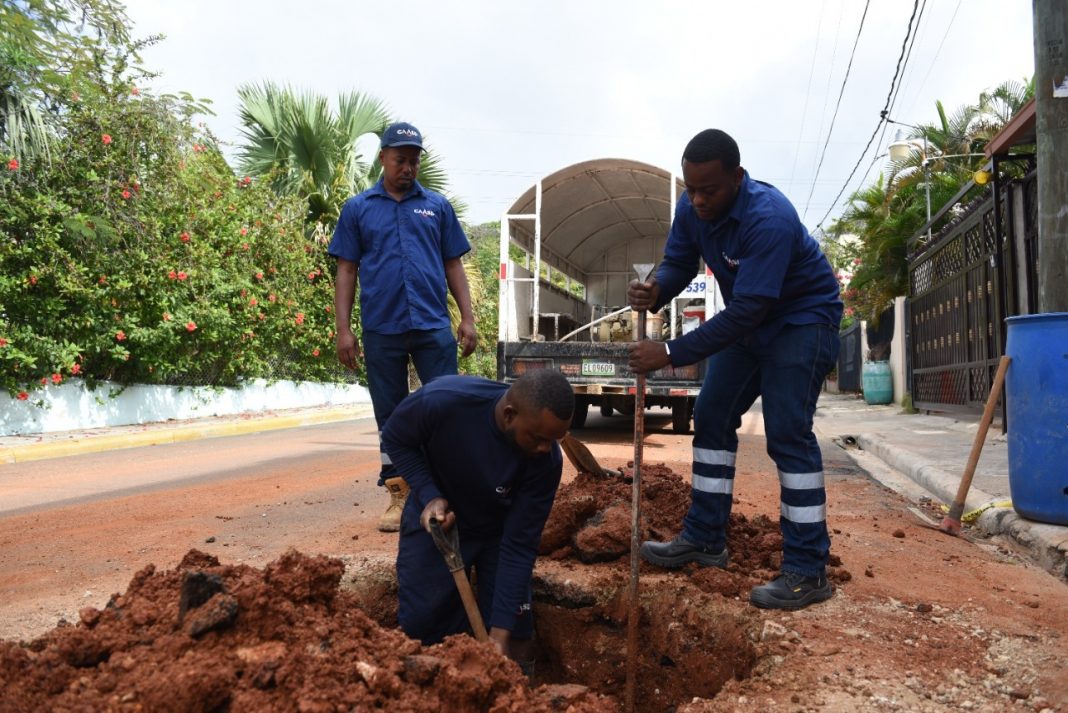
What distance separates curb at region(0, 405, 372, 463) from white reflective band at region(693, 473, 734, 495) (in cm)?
774

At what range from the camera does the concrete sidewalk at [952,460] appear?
426cm

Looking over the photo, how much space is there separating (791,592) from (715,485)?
1.96ft

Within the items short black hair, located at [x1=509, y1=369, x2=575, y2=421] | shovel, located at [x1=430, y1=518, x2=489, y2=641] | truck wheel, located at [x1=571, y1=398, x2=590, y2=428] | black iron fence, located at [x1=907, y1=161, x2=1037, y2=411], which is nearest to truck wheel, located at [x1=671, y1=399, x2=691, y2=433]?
truck wheel, located at [x1=571, y1=398, x2=590, y2=428]

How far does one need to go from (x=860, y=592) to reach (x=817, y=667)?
894mm

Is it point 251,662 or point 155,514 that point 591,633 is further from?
point 155,514

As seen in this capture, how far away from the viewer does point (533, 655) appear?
365 cm

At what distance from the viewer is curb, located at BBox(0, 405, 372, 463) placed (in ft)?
29.0

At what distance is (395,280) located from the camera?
4273mm

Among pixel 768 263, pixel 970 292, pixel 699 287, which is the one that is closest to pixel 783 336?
pixel 768 263

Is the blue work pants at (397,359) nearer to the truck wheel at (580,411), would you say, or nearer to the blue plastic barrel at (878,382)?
the truck wheel at (580,411)

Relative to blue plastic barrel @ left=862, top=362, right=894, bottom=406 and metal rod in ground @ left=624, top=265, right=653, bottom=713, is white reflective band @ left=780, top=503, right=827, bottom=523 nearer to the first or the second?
metal rod in ground @ left=624, top=265, right=653, bottom=713

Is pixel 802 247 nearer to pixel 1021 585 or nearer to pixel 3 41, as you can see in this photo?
pixel 1021 585

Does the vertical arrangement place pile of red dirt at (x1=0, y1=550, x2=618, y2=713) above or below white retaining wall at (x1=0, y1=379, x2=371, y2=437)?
below

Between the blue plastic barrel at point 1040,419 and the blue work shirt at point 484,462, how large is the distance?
2.84 meters
